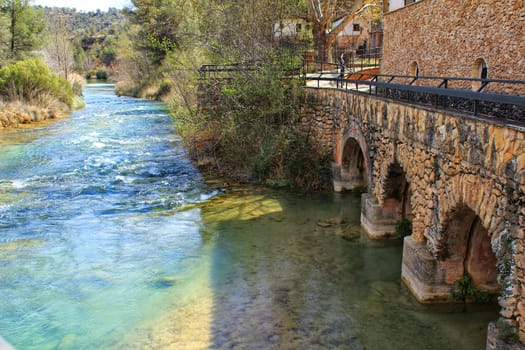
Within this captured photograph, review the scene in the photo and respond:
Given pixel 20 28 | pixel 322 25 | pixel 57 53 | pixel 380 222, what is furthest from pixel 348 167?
pixel 57 53

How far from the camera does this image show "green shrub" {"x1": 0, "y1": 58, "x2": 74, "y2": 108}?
103 feet

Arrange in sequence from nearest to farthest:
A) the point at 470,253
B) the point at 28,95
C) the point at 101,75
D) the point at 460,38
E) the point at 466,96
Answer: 1. the point at 466,96
2. the point at 470,253
3. the point at 460,38
4. the point at 28,95
5. the point at 101,75

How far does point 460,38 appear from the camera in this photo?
13.3m

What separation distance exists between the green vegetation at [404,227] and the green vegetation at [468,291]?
3141 mm

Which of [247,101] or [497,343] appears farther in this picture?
[247,101]

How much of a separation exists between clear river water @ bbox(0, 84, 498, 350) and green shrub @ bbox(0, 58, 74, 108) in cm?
1592

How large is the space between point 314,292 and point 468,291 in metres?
2.74

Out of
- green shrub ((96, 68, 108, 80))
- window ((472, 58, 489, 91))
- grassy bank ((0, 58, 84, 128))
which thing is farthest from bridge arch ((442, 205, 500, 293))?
green shrub ((96, 68, 108, 80))

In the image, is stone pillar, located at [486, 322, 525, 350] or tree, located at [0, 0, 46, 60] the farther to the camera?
tree, located at [0, 0, 46, 60]

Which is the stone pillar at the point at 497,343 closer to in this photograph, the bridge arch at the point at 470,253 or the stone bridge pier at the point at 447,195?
the stone bridge pier at the point at 447,195

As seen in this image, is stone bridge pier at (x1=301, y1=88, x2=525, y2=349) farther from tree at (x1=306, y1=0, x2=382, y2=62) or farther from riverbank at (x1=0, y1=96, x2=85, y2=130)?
riverbank at (x1=0, y1=96, x2=85, y2=130)

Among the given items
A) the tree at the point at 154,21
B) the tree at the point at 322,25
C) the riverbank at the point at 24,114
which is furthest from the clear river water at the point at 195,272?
the tree at the point at 154,21

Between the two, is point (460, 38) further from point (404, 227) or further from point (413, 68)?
point (404, 227)

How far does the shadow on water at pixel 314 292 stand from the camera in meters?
7.90
